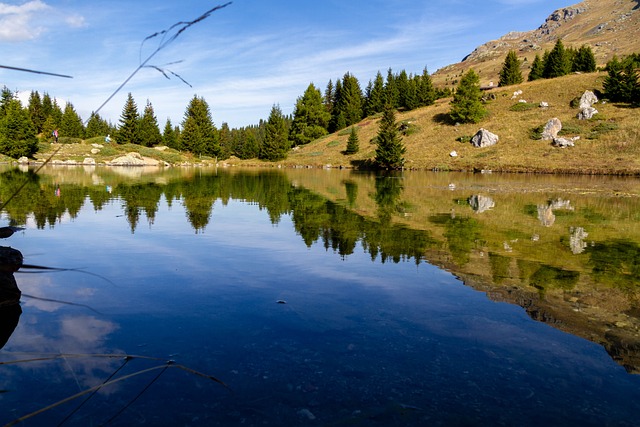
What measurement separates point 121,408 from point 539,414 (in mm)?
4062

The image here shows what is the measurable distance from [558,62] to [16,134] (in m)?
98.7

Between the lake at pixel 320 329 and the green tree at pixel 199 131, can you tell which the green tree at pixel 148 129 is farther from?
the lake at pixel 320 329

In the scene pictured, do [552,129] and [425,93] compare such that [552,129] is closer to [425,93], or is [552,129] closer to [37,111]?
[425,93]

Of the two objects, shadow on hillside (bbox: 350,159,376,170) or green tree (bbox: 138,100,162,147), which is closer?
shadow on hillside (bbox: 350,159,376,170)

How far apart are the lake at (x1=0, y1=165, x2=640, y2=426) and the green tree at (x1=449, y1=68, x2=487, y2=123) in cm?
6375

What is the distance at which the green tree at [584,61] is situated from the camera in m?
81.8

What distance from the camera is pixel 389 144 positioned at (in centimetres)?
6044

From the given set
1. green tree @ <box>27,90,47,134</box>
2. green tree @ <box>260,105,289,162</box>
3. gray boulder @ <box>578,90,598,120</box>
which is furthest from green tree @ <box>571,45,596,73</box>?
green tree @ <box>27,90,47,134</box>

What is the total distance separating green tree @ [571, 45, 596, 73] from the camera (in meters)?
81.8

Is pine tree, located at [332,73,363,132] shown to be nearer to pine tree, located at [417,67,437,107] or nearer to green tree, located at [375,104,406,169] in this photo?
pine tree, located at [417,67,437,107]

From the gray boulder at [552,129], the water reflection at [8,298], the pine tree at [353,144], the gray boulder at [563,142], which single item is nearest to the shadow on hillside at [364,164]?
the pine tree at [353,144]

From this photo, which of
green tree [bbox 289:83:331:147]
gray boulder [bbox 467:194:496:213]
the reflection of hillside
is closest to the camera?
the reflection of hillside

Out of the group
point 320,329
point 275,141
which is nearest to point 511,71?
point 275,141

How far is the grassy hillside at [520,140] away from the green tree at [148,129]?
103 ft
